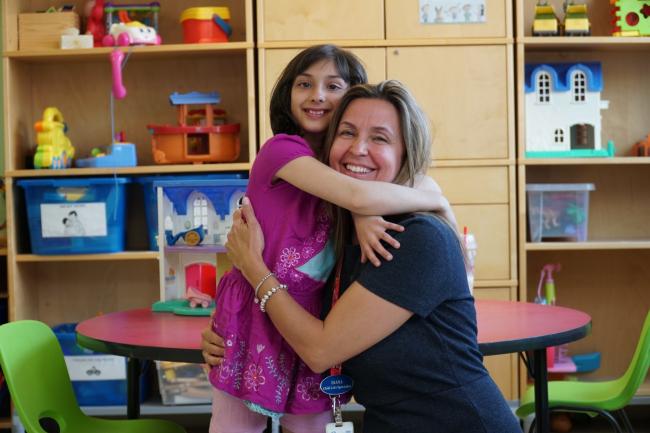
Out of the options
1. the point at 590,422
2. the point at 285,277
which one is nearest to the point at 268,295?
the point at 285,277

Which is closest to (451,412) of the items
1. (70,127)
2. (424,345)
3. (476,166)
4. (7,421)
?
(424,345)

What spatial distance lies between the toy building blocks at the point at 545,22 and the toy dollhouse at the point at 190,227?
168 centimetres

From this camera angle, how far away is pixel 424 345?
1.28m

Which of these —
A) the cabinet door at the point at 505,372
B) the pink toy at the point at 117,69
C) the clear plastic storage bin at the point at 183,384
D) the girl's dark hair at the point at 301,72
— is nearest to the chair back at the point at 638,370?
the cabinet door at the point at 505,372

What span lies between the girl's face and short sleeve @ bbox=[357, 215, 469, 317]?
47 cm

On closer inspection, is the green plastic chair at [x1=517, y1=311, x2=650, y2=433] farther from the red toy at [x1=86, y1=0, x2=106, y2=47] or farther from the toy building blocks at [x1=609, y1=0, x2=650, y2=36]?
the red toy at [x1=86, y1=0, x2=106, y2=47]

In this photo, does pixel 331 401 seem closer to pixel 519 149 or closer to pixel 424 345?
pixel 424 345

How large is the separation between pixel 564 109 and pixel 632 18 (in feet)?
1.55

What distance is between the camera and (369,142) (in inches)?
55.1

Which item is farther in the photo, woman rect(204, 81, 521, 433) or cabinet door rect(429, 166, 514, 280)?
cabinet door rect(429, 166, 514, 280)

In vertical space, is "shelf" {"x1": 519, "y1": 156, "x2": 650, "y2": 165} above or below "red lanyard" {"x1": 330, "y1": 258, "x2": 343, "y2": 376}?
above

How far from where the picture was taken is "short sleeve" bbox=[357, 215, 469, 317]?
1.26 metres

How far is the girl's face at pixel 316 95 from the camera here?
1.68 metres

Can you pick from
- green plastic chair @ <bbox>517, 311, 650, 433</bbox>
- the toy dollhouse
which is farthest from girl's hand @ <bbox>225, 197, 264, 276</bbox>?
green plastic chair @ <bbox>517, 311, 650, 433</bbox>
